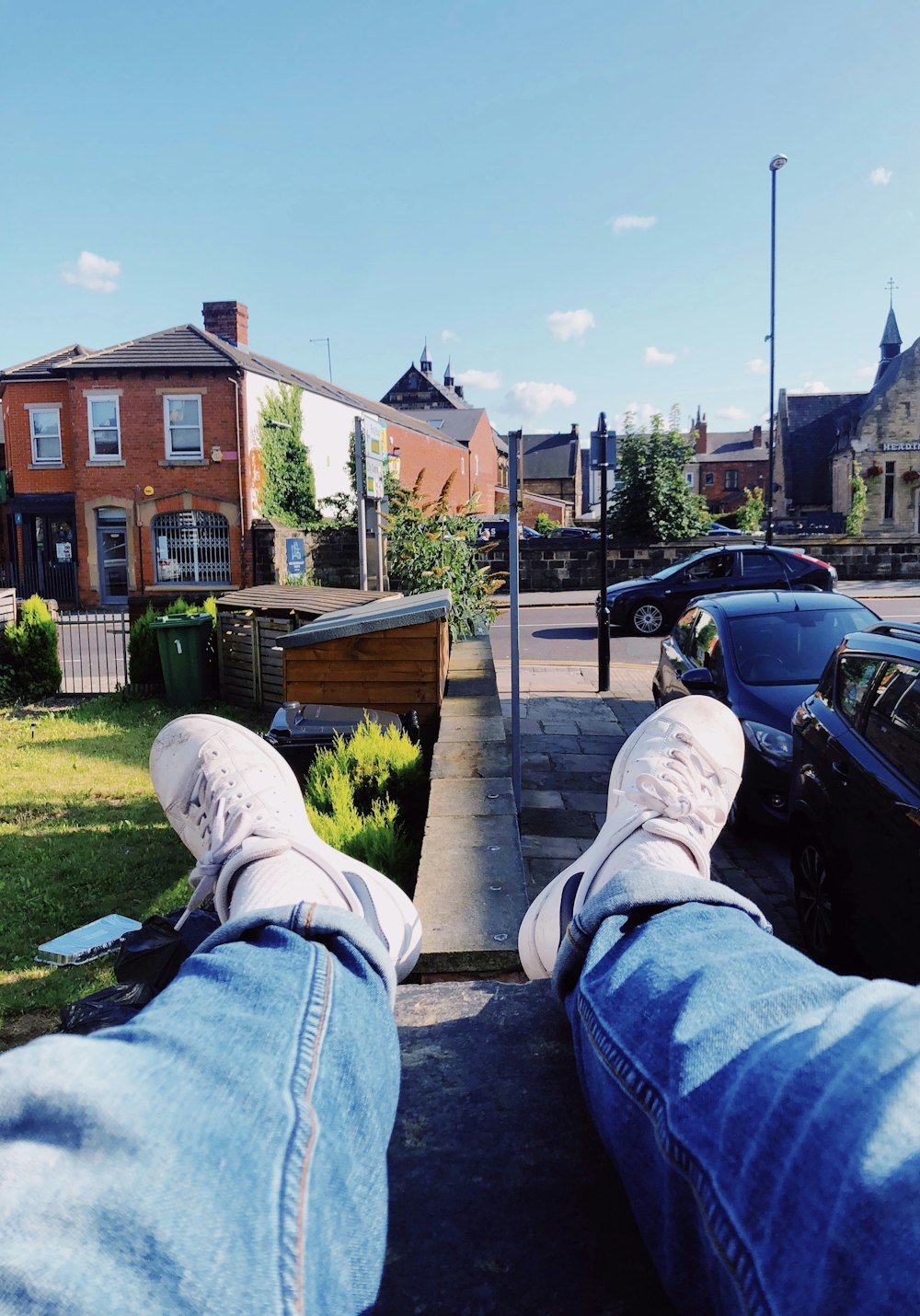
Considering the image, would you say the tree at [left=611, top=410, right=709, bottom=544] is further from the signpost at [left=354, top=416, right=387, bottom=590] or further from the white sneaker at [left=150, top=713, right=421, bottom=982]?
the white sneaker at [left=150, top=713, right=421, bottom=982]

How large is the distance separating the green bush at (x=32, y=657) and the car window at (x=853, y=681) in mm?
9919

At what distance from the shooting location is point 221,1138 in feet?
3.31

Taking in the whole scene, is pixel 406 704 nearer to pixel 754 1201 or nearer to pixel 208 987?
pixel 208 987

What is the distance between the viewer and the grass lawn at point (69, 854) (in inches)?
152

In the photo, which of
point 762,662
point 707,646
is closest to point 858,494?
point 707,646

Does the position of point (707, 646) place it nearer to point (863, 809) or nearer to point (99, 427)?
point (863, 809)

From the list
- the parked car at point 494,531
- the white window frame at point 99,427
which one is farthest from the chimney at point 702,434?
the white window frame at point 99,427

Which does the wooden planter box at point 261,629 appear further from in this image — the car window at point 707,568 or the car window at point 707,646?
the car window at point 707,568

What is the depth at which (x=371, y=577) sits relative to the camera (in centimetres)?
2036

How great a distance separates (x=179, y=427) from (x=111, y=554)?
4263mm

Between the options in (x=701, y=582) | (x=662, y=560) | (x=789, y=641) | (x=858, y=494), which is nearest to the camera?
(x=789, y=641)

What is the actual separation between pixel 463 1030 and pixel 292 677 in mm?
4705

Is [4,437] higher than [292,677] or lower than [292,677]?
Answer: higher

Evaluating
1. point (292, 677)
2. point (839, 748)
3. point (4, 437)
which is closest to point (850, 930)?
point (839, 748)
